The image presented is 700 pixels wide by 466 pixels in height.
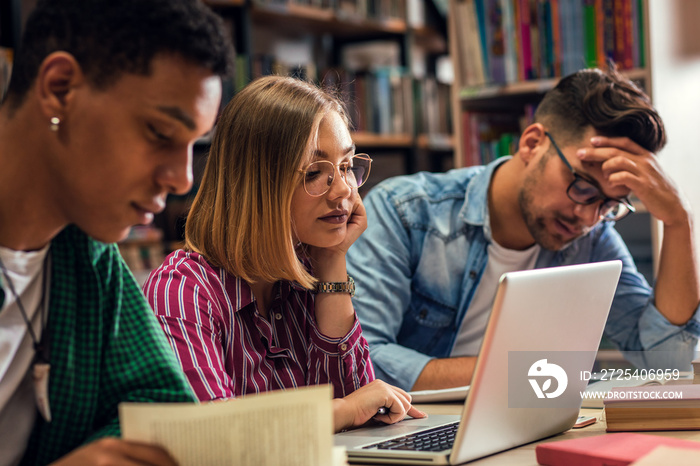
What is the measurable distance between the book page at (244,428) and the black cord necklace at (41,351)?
0.19 meters

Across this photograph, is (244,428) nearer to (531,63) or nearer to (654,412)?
(654,412)

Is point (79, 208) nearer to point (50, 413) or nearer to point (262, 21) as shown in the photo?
point (50, 413)

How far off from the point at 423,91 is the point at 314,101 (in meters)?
2.28

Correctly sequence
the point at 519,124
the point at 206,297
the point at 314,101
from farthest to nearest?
1. the point at 519,124
2. the point at 314,101
3. the point at 206,297

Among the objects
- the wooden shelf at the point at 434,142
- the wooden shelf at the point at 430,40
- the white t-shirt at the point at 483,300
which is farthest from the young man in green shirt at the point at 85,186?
the wooden shelf at the point at 430,40

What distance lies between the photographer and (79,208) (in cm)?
83

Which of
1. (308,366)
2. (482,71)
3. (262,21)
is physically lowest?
(308,366)

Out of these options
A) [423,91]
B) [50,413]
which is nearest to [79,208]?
[50,413]

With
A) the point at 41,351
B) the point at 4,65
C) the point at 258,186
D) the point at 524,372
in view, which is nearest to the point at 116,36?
the point at 41,351

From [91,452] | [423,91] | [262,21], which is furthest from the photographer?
[423,91]

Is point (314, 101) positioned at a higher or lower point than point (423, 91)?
lower

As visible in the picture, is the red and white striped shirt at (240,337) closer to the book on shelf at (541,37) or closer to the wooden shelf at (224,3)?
the book on shelf at (541,37)

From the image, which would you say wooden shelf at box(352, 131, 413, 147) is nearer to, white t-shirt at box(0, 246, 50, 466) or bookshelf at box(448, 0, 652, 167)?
bookshelf at box(448, 0, 652, 167)

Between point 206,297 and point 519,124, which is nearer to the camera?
point 206,297
